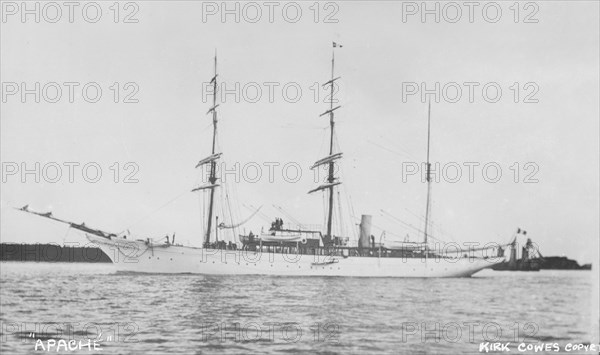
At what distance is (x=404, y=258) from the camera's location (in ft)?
192

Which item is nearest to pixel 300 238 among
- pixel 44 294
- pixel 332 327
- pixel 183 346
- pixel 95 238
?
pixel 95 238

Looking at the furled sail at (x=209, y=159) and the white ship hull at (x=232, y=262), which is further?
the white ship hull at (x=232, y=262)

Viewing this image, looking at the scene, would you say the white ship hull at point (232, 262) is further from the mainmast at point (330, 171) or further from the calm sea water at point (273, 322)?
the calm sea water at point (273, 322)

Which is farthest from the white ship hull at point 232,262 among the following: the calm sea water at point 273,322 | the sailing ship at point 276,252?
the calm sea water at point 273,322

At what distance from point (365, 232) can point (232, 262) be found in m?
11.9

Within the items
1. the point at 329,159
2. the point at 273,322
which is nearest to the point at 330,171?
the point at 329,159

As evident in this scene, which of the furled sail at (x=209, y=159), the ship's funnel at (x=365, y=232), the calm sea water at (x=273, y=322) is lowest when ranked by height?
the calm sea water at (x=273, y=322)

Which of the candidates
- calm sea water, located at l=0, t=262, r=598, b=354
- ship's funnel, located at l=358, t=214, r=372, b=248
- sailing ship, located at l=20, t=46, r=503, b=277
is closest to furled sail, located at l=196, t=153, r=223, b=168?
sailing ship, located at l=20, t=46, r=503, b=277

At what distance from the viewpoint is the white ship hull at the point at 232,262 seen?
5116cm

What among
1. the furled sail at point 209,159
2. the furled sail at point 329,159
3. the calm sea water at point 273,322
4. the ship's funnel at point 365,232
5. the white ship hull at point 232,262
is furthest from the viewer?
the ship's funnel at point 365,232

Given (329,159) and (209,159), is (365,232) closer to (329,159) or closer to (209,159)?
(329,159)

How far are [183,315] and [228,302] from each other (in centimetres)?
496

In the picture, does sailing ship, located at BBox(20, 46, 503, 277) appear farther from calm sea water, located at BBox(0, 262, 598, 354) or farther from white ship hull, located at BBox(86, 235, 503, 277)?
calm sea water, located at BBox(0, 262, 598, 354)

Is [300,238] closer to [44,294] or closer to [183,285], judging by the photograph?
[183,285]
